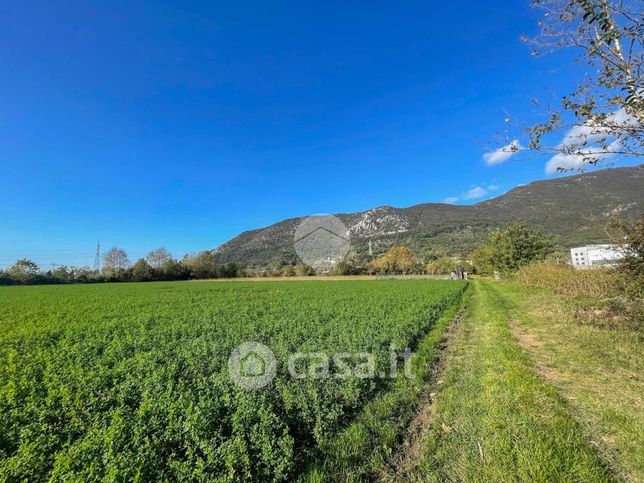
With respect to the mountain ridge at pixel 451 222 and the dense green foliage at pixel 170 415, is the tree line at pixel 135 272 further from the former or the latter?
the dense green foliage at pixel 170 415

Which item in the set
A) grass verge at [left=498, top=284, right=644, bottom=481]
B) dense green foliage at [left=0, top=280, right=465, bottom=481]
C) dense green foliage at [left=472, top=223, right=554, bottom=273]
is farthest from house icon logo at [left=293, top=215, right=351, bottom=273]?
dense green foliage at [left=0, top=280, right=465, bottom=481]

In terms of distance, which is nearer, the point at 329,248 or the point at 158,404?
the point at 158,404

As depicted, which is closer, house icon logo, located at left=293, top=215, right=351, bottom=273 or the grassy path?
the grassy path

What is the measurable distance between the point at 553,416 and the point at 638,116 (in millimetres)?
4751

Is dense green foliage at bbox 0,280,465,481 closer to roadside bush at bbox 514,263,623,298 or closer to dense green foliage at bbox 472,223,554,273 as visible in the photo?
roadside bush at bbox 514,263,623,298

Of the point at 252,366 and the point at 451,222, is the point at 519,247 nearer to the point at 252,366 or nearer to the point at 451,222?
the point at 252,366

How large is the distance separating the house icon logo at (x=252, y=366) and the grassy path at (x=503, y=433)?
10.5ft

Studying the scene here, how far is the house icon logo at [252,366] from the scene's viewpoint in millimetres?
6195

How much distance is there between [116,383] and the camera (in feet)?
21.8

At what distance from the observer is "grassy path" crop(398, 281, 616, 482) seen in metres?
3.88

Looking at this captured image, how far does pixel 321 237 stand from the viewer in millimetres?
84500

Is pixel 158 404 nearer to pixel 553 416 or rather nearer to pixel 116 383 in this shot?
pixel 116 383

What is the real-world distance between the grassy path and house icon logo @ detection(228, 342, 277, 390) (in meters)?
3.20

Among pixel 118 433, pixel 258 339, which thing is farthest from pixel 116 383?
pixel 258 339
